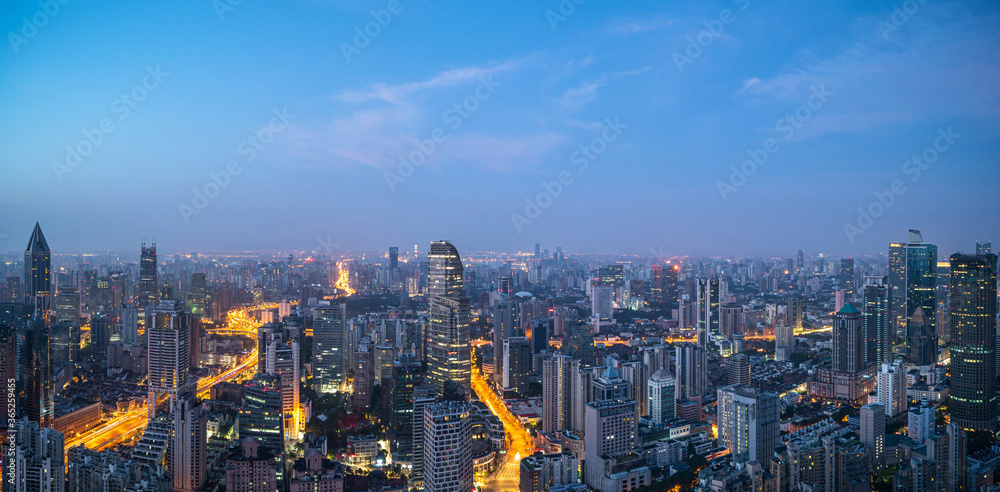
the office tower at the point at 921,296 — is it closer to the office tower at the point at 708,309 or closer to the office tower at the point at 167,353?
the office tower at the point at 708,309

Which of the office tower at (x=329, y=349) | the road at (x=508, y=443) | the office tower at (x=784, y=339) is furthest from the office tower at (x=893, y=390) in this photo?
the office tower at (x=329, y=349)

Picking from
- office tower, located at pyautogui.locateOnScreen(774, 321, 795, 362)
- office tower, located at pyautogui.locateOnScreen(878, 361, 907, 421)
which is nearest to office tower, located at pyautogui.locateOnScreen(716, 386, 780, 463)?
office tower, located at pyautogui.locateOnScreen(878, 361, 907, 421)

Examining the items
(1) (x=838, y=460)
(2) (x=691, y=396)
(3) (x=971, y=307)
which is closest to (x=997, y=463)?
(1) (x=838, y=460)

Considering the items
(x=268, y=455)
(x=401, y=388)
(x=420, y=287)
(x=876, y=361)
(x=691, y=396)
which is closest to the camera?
(x=268, y=455)

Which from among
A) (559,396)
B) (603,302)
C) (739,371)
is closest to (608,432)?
(559,396)

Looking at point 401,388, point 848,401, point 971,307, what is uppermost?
point 971,307

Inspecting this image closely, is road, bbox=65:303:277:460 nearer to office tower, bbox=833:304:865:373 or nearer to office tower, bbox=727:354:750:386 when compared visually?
office tower, bbox=727:354:750:386

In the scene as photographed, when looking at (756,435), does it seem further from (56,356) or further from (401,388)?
(56,356)
